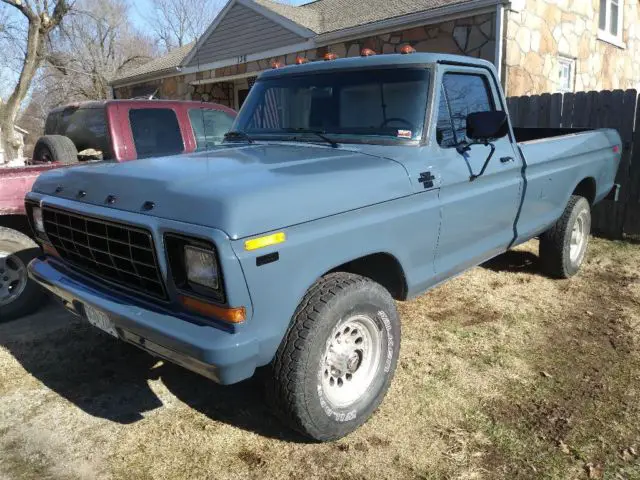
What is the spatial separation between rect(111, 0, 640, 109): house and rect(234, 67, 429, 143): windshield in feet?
12.2

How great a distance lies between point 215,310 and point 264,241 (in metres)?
0.38

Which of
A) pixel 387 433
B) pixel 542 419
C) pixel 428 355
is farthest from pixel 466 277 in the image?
pixel 387 433

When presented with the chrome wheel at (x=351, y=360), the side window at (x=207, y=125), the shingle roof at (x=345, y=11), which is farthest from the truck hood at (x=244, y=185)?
the shingle roof at (x=345, y=11)

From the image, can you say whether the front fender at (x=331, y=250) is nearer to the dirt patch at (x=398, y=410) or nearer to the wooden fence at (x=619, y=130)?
the dirt patch at (x=398, y=410)

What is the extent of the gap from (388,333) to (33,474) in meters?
1.95

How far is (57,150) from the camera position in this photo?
518 cm

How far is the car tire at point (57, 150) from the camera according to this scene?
5184mm

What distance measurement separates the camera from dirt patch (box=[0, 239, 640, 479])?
2709mm

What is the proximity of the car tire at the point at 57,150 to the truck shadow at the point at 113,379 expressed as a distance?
1.64m

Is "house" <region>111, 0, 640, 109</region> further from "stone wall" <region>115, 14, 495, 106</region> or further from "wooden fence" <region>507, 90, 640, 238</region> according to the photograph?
"wooden fence" <region>507, 90, 640, 238</region>

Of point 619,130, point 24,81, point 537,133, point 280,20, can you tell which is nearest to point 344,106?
point 537,133

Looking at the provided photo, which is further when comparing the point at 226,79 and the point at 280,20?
the point at 226,79

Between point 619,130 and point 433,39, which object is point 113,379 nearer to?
point 619,130

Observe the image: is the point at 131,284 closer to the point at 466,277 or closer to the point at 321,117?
the point at 321,117
